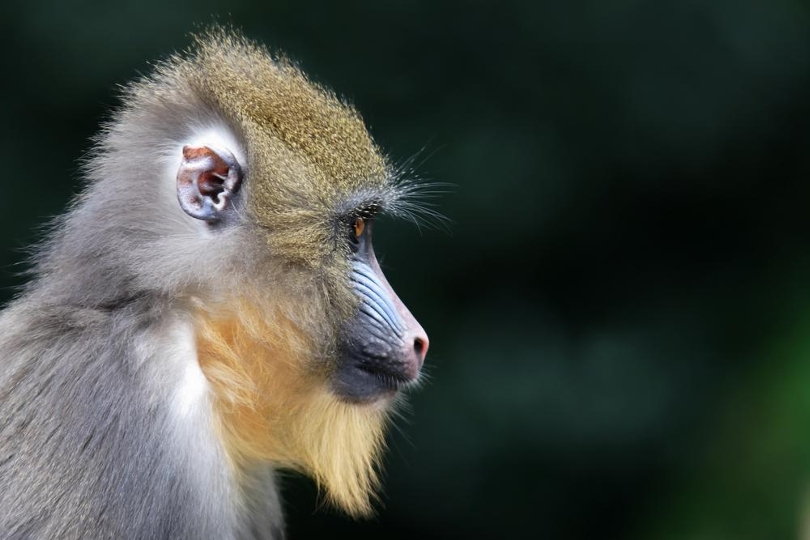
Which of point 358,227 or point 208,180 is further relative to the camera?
point 358,227

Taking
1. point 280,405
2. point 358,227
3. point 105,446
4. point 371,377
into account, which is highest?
point 358,227

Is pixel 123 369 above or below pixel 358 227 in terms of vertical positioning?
below

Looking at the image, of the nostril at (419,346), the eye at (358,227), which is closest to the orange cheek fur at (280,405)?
the nostril at (419,346)

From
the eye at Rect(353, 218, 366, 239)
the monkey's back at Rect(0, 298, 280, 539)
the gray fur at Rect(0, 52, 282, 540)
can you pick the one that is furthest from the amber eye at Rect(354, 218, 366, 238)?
the monkey's back at Rect(0, 298, 280, 539)

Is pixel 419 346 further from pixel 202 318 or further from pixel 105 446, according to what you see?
pixel 105 446

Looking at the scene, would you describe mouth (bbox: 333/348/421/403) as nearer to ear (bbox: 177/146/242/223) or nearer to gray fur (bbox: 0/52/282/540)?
gray fur (bbox: 0/52/282/540)

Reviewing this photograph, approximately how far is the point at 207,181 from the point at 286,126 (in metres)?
0.35

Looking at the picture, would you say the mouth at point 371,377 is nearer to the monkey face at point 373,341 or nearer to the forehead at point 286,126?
the monkey face at point 373,341

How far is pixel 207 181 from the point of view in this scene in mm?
3664

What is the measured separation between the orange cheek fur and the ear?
1.09 ft

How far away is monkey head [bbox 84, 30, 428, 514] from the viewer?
3656 mm

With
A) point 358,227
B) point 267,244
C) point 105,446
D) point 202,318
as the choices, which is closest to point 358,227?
point 358,227

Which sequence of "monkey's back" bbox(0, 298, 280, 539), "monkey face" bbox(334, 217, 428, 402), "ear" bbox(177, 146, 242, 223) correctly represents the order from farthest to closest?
"monkey face" bbox(334, 217, 428, 402) < "ear" bbox(177, 146, 242, 223) < "monkey's back" bbox(0, 298, 280, 539)

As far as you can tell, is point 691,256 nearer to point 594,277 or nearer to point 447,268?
point 594,277
